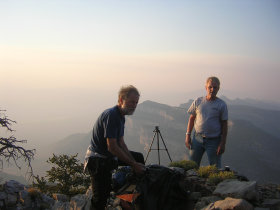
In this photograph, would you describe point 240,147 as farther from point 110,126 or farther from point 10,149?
point 110,126

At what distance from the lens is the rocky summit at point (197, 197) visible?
441 cm

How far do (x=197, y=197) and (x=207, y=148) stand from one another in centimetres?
160

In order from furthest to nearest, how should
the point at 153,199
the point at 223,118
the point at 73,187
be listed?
the point at 73,187, the point at 223,118, the point at 153,199

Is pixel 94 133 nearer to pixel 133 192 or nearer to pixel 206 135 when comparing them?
pixel 133 192

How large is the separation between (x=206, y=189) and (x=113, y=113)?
10.8 ft

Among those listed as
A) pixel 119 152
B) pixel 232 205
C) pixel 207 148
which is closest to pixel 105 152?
pixel 119 152

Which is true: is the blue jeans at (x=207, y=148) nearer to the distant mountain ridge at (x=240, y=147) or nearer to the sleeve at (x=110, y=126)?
the sleeve at (x=110, y=126)

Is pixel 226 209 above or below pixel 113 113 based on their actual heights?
below

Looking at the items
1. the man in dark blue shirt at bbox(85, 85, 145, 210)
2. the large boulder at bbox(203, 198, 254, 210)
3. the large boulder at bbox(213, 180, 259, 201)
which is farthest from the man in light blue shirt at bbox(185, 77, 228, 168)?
the man in dark blue shirt at bbox(85, 85, 145, 210)

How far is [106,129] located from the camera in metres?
3.98

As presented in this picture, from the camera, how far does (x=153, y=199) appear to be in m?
3.87

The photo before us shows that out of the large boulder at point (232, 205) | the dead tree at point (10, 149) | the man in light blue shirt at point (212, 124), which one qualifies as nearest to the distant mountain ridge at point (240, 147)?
the dead tree at point (10, 149)

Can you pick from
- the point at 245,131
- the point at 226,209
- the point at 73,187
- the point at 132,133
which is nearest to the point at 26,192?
the point at 73,187

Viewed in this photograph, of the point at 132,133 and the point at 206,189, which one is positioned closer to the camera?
the point at 206,189
